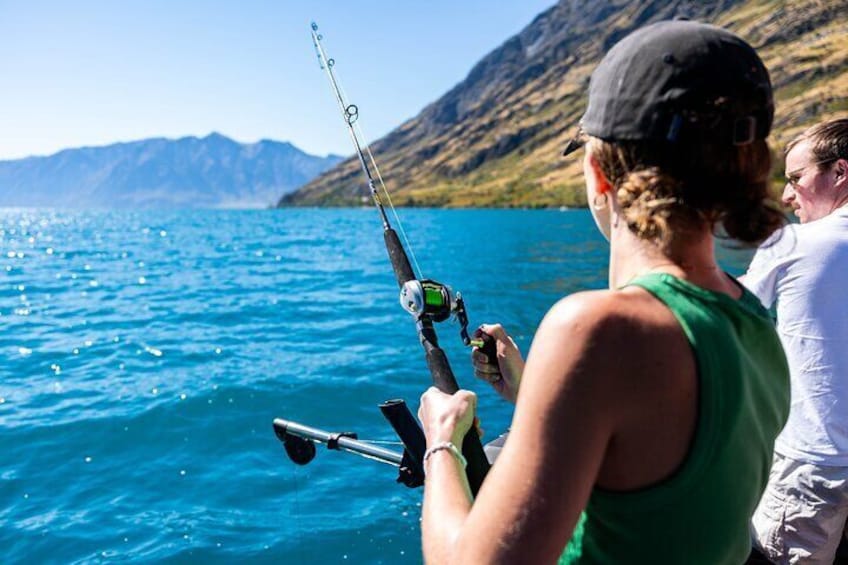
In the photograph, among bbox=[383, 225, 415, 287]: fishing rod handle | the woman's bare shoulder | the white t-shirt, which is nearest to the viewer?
the woman's bare shoulder

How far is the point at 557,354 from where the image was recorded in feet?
4.60

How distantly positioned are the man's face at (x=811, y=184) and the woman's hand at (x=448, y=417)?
2.76 meters

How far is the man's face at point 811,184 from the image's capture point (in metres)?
3.70

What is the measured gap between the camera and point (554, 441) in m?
1.42

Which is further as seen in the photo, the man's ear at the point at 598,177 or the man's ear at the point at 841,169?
the man's ear at the point at 841,169

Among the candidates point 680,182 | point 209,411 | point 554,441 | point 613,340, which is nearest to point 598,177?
point 680,182

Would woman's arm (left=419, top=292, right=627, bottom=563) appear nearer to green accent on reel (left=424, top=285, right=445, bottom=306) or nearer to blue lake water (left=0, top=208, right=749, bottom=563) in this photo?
green accent on reel (left=424, top=285, right=445, bottom=306)

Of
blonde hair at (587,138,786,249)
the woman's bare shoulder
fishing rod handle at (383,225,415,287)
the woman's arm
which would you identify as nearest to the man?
blonde hair at (587,138,786,249)

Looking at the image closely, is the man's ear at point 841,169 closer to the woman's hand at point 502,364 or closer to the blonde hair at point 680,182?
the woman's hand at point 502,364

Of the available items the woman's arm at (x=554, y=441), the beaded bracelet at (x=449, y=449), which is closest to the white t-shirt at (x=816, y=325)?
the beaded bracelet at (x=449, y=449)

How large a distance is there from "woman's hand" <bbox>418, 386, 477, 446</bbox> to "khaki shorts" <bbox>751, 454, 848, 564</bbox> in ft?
7.69

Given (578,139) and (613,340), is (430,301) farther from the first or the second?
(613,340)

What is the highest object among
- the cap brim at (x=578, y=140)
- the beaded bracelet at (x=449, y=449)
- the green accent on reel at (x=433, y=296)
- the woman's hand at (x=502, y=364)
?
the cap brim at (x=578, y=140)

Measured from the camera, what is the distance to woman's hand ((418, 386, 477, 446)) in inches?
79.0
